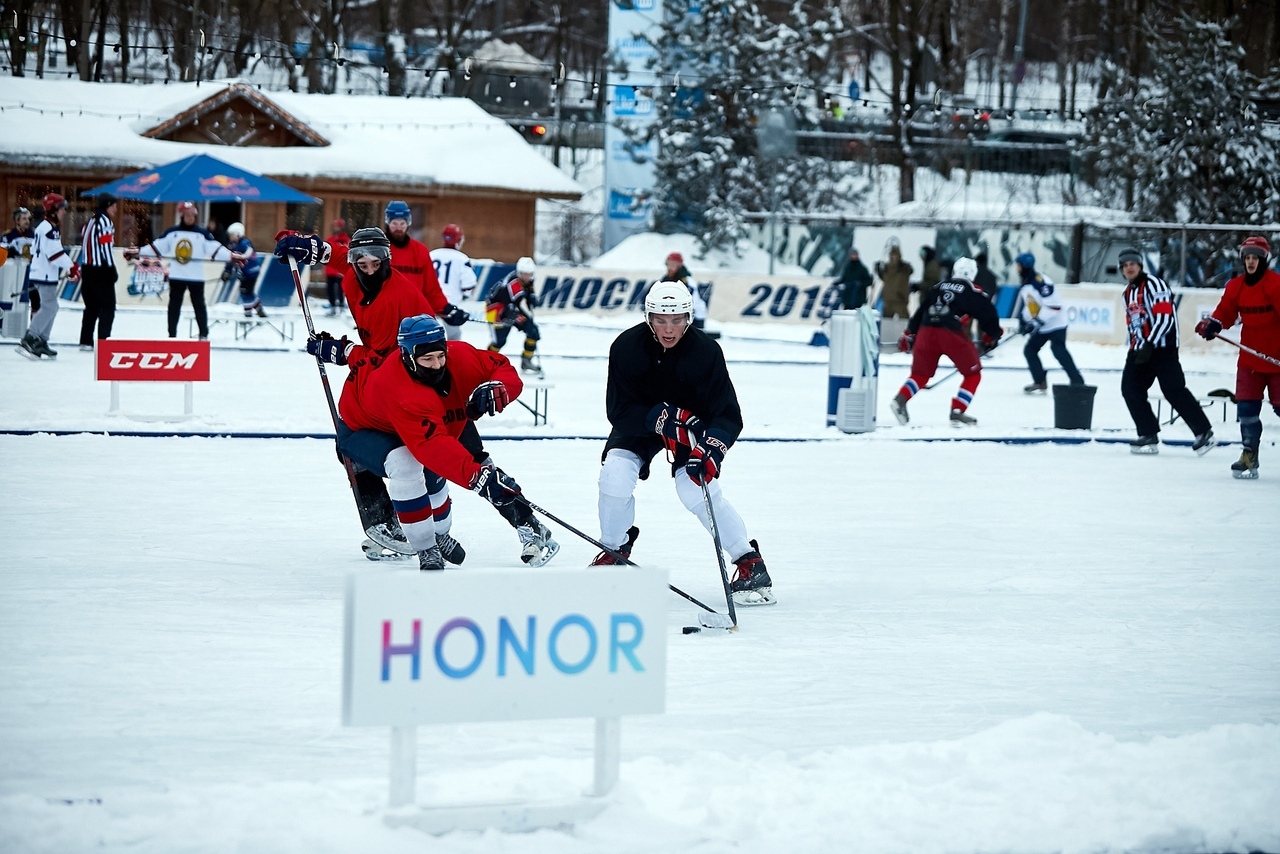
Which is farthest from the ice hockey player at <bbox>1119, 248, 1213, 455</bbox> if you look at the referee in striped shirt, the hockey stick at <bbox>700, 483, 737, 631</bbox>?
the referee in striped shirt

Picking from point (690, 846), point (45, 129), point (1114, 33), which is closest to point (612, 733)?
point (690, 846)

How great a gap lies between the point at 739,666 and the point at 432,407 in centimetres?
154

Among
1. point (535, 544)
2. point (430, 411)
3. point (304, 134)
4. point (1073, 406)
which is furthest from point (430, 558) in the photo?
point (304, 134)

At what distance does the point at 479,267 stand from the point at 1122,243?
34.9 feet

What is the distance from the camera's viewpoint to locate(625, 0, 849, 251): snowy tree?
32000 millimetres

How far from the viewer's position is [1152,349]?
422 inches

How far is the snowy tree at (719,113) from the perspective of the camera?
32.0 metres

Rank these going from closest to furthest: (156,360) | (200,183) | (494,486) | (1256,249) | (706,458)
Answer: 1. (494,486)
2. (706,458)
3. (1256,249)
4. (156,360)
5. (200,183)

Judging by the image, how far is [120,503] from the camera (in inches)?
304

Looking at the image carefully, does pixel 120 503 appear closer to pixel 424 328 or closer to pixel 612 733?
pixel 424 328

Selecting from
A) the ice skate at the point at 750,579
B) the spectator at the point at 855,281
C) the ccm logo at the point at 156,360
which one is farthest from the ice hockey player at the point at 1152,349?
the spectator at the point at 855,281

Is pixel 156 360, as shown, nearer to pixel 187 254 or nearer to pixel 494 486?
pixel 187 254

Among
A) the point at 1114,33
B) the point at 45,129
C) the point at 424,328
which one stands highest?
the point at 1114,33

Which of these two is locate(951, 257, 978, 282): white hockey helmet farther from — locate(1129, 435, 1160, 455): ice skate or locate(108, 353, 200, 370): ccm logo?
locate(108, 353, 200, 370): ccm logo
